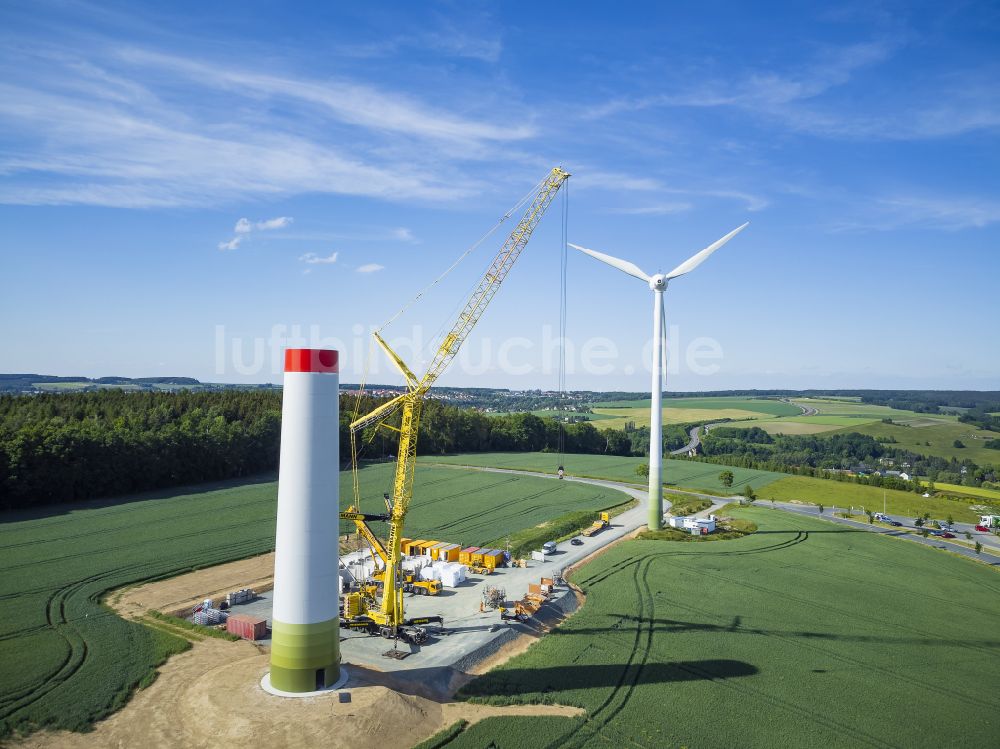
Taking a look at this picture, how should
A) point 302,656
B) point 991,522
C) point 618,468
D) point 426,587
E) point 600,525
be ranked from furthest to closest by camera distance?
point 618,468 → point 991,522 → point 600,525 → point 426,587 → point 302,656

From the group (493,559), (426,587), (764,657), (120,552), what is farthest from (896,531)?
(120,552)

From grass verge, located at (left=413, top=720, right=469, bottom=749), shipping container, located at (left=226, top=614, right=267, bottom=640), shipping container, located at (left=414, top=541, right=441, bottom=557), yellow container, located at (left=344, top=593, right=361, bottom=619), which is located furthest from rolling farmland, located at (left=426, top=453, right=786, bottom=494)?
grass verge, located at (left=413, top=720, right=469, bottom=749)

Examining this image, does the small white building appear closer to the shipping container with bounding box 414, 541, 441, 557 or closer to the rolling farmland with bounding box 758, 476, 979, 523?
the shipping container with bounding box 414, 541, 441, 557

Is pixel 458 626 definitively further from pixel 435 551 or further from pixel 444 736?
pixel 435 551

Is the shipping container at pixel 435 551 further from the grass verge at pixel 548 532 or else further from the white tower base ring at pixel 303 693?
the white tower base ring at pixel 303 693

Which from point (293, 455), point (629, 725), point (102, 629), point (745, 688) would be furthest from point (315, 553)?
point (745, 688)

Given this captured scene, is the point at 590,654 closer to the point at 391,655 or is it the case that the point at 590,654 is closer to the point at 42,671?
the point at 391,655

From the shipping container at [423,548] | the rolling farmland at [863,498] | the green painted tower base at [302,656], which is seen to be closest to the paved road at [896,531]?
the rolling farmland at [863,498]
